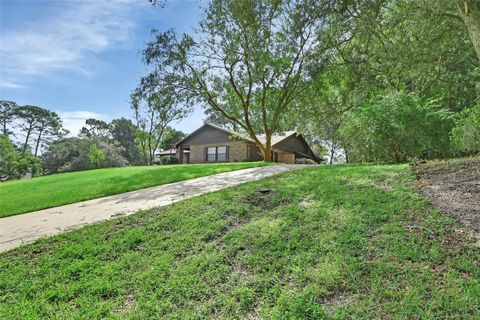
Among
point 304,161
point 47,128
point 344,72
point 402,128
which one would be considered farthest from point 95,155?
point 402,128

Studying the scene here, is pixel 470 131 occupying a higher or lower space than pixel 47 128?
lower

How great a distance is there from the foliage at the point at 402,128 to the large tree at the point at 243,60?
263 inches

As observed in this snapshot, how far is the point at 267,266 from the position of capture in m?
2.78

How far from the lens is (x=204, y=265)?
2.95 m

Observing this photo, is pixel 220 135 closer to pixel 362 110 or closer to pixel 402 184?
pixel 362 110

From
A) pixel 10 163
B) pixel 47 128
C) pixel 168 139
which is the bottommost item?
pixel 10 163

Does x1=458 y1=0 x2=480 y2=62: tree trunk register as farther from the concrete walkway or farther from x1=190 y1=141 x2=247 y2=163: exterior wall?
x1=190 y1=141 x2=247 y2=163: exterior wall

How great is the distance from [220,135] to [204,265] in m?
24.5

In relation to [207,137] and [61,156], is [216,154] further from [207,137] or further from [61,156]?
[61,156]

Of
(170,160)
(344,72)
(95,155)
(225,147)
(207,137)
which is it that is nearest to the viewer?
(344,72)

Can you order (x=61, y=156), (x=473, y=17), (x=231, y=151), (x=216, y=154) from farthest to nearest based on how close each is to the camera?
(x=61, y=156) → (x=216, y=154) → (x=231, y=151) → (x=473, y=17)

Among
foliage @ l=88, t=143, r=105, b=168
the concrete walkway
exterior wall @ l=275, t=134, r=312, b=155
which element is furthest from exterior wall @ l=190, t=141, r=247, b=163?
the concrete walkway

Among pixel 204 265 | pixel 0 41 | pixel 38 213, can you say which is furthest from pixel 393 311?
pixel 0 41

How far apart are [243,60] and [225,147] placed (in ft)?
37.8
